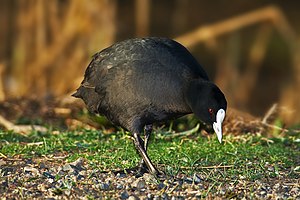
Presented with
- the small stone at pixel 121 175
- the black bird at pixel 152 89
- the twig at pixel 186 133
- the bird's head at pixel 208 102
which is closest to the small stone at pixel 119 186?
the small stone at pixel 121 175

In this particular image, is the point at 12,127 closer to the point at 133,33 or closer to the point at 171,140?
the point at 171,140

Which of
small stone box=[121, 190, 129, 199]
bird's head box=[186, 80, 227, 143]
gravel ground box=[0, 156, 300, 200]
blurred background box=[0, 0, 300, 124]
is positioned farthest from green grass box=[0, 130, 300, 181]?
blurred background box=[0, 0, 300, 124]

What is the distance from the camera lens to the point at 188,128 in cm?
826

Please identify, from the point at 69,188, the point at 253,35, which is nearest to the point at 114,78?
the point at 69,188

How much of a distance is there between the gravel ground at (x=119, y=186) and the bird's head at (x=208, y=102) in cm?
47

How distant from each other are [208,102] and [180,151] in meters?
0.87

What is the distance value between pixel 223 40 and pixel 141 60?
9.46m

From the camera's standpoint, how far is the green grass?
6145 mm

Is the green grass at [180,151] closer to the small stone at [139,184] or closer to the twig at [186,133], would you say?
the twig at [186,133]

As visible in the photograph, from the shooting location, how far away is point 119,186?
5.63 metres

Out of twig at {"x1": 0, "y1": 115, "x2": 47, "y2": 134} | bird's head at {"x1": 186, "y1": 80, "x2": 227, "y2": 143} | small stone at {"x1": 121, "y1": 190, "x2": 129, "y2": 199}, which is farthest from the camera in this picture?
twig at {"x1": 0, "y1": 115, "x2": 47, "y2": 134}

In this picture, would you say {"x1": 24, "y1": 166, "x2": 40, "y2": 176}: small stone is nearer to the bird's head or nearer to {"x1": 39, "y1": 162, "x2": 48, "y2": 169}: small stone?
{"x1": 39, "y1": 162, "x2": 48, "y2": 169}: small stone

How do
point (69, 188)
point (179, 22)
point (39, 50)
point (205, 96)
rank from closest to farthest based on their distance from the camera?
1. point (69, 188)
2. point (205, 96)
3. point (39, 50)
4. point (179, 22)

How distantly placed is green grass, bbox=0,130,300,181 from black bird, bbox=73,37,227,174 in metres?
0.23
